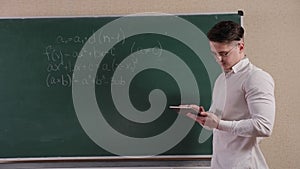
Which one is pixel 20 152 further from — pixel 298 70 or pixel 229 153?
pixel 298 70

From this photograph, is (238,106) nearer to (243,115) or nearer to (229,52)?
(243,115)

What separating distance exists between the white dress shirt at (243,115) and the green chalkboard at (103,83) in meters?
0.37

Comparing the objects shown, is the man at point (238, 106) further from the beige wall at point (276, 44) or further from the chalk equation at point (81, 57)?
the chalk equation at point (81, 57)

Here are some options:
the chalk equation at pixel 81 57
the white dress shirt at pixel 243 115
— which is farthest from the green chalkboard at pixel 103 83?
the white dress shirt at pixel 243 115

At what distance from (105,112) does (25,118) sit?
0.53 m

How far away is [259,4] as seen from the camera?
2246 mm

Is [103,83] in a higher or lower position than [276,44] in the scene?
lower

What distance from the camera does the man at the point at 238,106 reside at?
1.61 metres

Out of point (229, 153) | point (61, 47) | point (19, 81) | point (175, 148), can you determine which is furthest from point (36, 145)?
point (229, 153)

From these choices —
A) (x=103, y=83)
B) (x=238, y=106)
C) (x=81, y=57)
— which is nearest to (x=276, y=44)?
(x=238, y=106)

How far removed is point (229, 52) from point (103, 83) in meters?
0.88

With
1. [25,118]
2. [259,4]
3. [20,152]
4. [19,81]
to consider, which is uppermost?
[259,4]

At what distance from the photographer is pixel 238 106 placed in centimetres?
173

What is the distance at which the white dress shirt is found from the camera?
1604 millimetres
